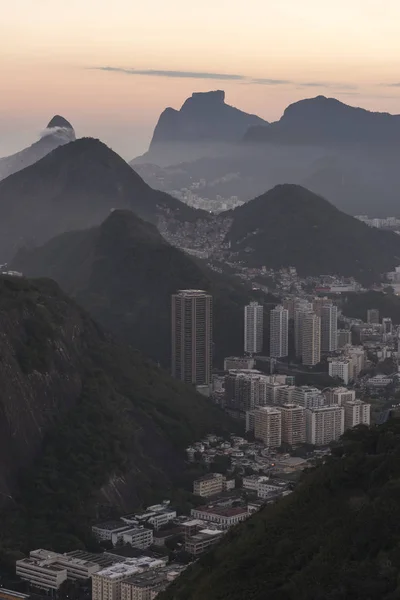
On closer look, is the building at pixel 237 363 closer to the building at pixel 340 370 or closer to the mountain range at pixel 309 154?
the building at pixel 340 370

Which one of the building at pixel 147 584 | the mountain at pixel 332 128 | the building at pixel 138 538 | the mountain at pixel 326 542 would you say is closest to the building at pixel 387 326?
the building at pixel 138 538

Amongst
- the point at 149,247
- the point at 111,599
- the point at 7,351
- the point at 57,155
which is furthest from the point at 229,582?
the point at 57,155

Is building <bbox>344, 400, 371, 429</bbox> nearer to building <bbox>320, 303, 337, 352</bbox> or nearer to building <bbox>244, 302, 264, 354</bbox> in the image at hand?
building <bbox>244, 302, 264, 354</bbox>

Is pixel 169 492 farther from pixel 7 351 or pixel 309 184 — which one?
pixel 309 184

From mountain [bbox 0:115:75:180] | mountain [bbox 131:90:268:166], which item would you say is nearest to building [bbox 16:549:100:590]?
mountain [bbox 0:115:75:180]

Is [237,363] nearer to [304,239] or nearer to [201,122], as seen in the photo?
[304,239]

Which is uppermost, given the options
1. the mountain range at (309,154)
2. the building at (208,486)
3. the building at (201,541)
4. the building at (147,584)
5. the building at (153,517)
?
the building at (147,584)
